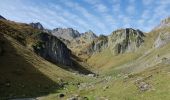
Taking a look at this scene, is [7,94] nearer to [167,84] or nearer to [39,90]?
[39,90]

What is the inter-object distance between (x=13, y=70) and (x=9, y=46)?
89.0 feet

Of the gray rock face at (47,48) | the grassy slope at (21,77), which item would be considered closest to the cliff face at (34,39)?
the gray rock face at (47,48)

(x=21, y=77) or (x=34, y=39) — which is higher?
(x=34, y=39)

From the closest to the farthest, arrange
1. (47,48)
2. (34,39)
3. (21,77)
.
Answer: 1. (21,77)
2. (34,39)
3. (47,48)

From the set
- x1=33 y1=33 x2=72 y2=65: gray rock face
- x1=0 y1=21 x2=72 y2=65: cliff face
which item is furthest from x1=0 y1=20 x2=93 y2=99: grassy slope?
x1=33 y1=33 x2=72 y2=65: gray rock face

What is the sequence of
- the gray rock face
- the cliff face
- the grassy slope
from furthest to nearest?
1. the gray rock face
2. the cliff face
3. the grassy slope

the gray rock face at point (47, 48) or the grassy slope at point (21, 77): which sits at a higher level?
the gray rock face at point (47, 48)

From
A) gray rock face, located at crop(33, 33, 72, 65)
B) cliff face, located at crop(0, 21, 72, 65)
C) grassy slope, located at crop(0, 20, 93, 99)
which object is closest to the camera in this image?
grassy slope, located at crop(0, 20, 93, 99)

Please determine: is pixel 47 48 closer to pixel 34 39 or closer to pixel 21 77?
pixel 34 39

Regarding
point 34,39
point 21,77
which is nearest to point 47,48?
point 34,39

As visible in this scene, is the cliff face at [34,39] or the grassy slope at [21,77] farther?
the cliff face at [34,39]

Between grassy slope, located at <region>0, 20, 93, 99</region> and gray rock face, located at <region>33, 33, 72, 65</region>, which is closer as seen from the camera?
grassy slope, located at <region>0, 20, 93, 99</region>

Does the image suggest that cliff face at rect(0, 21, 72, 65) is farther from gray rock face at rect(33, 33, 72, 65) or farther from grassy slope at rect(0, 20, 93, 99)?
grassy slope at rect(0, 20, 93, 99)

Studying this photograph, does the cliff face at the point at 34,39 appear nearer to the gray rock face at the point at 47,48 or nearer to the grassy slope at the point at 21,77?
the gray rock face at the point at 47,48
